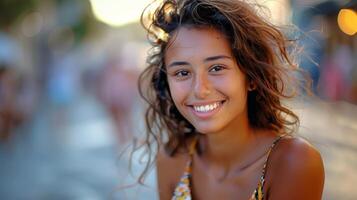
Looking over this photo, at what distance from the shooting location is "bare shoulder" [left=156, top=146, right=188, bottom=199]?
8.71ft

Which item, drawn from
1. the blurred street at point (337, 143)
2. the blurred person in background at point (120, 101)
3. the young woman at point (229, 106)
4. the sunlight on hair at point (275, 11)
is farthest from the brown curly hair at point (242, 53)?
the blurred person in background at point (120, 101)

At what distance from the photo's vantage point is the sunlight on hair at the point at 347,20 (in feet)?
10.8

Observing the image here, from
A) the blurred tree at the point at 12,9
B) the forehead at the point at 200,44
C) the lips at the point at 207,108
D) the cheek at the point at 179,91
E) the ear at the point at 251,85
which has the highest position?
the blurred tree at the point at 12,9

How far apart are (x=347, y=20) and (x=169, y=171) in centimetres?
153

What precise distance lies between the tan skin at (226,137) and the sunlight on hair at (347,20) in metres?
1.11

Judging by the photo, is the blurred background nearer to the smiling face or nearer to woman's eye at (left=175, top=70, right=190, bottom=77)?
the smiling face

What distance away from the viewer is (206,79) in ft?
7.59

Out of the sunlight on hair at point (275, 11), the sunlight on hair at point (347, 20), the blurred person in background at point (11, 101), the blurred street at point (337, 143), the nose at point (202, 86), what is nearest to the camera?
the nose at point (202, 86)

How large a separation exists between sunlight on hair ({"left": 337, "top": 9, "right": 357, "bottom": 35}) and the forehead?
1.12 m

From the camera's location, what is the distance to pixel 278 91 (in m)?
2.54

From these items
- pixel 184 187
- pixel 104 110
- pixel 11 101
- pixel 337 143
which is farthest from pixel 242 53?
pixel 104 110

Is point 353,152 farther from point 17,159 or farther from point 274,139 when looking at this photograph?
point 17,159

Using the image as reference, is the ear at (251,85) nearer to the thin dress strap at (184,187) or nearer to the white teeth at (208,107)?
the white teeth at (208,107)

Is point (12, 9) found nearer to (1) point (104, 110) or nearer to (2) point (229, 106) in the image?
(1) point (104, 110)
